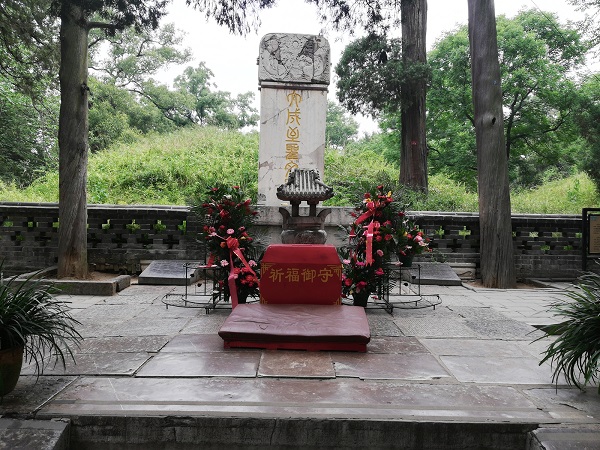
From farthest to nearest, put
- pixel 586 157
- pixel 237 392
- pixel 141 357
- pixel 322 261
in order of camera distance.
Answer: pixel 586 157 → pixel 322 261 → pixel 141 357 → pixel 237 392

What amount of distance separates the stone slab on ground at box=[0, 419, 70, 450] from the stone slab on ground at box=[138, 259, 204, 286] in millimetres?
5068

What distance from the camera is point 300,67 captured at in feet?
34.4

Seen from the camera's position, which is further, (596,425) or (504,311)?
(504,311)

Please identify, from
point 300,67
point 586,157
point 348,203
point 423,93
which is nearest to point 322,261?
point 300,67

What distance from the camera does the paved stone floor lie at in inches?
125

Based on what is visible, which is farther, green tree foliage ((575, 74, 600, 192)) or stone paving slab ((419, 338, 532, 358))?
green tree foliage ((575, 74, 600, 192))

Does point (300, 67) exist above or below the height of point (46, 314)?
above

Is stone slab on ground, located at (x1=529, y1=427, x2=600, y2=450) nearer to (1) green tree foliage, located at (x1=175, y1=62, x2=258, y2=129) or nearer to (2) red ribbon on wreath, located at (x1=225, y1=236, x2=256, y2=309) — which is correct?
(2) red ribbon on wreath, located at (x1=225, y1=236, x2=256, y2=309)

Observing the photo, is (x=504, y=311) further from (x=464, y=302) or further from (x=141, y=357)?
(x=141, y=357)

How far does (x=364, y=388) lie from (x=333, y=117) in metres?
38.3

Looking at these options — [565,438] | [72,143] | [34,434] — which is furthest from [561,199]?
[34,434]

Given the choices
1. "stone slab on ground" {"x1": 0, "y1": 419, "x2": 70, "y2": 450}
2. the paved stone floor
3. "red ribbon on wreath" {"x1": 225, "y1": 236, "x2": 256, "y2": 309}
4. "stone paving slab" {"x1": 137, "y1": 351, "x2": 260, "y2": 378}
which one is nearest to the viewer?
"stone slab on ground" {"x1": 0, "y1": 419, "x2": 70, "y2": 450}

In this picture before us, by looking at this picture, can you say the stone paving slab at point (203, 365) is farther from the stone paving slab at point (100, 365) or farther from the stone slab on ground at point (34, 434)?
the stone slab on ground at point (34, 434)

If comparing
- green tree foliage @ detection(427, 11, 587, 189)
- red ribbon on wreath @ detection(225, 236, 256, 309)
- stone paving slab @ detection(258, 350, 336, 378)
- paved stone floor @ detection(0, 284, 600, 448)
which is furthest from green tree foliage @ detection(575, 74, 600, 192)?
stone paving slab @ detection(258, 350, 336, 378)
